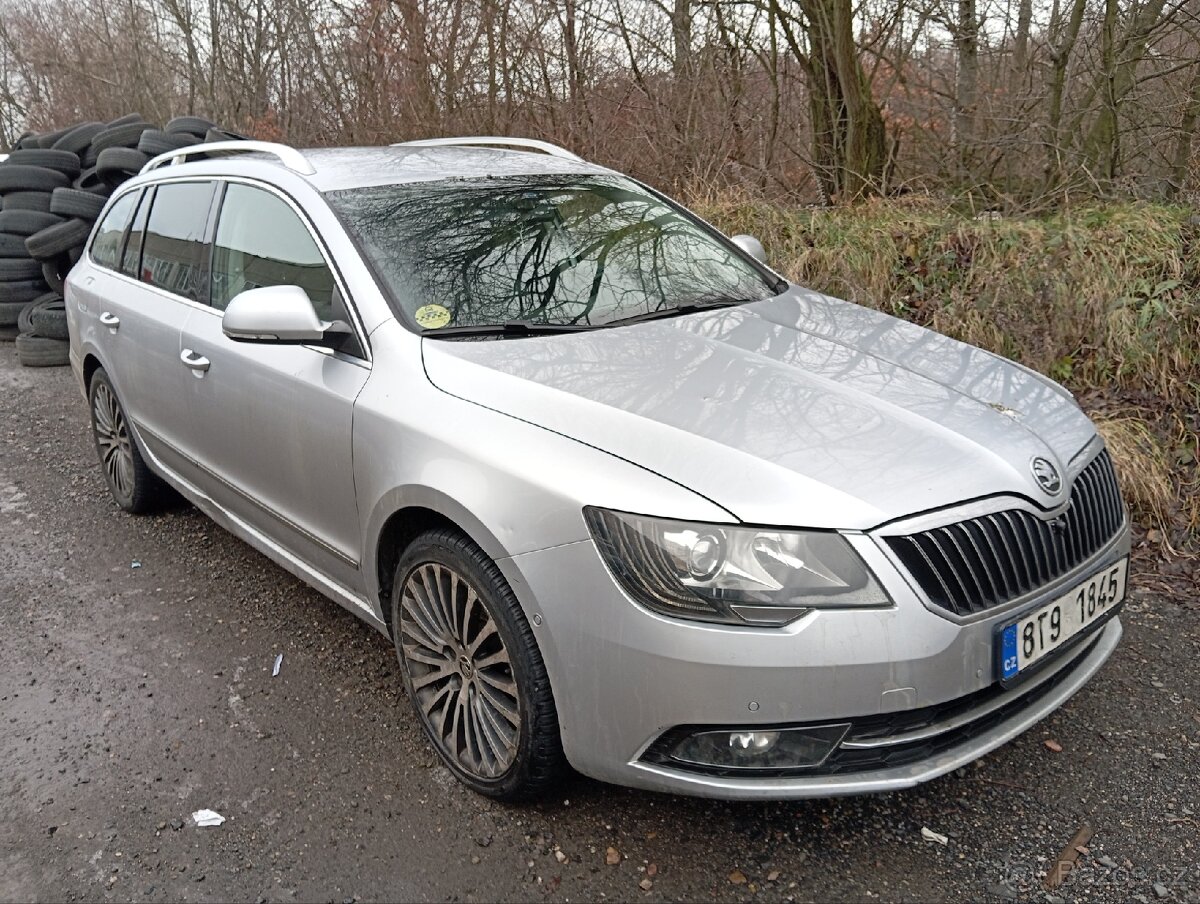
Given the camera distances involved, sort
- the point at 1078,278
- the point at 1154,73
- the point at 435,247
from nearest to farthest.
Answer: the point at 435,247, the point at 1078,278, the point at 1154,73

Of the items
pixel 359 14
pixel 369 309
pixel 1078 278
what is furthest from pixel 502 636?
pixel 359 14

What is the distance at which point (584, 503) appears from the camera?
224cm

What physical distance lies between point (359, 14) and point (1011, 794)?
11082 millimetres

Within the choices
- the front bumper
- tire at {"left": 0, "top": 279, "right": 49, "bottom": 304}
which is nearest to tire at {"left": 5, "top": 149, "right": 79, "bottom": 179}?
tire at {"left": 0, "top": 279, "right": 49, "bottom": 304}

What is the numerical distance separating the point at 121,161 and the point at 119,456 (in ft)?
15.1

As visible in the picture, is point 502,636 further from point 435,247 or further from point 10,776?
point 10,776

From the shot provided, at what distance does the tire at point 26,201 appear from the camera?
875cm

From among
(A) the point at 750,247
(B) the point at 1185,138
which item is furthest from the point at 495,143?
(B) the point at 1185,138

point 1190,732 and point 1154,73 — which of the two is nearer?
point 1190,732

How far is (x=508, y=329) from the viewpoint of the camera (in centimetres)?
293

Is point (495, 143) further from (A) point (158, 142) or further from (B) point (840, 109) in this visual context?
(A) point (158, 142)

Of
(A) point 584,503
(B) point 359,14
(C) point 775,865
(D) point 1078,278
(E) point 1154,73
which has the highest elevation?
(B) point 359,14

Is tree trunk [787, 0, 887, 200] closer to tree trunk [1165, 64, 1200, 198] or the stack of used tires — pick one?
tree trunk [1165, 64, 1200, 198]

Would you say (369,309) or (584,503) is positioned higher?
(369,309)
